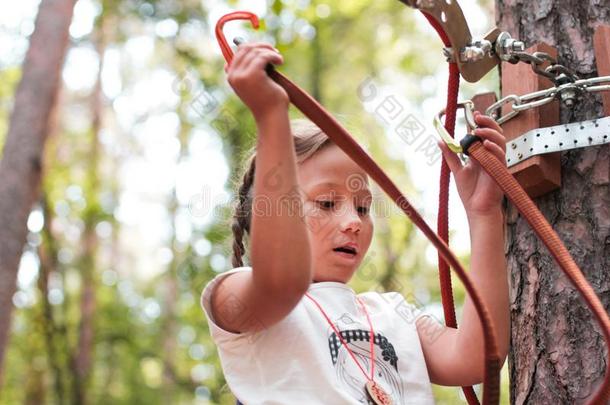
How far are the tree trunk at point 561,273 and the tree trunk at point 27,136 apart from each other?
4.18 metres

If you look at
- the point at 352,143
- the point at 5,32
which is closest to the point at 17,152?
the point at 352,143

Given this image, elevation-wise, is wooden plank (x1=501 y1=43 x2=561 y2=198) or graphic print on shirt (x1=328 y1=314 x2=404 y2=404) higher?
wooden plank (x1=501 y1=43 x2=561 y2=198)

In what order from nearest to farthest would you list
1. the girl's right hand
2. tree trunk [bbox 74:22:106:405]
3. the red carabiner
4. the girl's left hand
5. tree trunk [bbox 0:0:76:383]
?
the girl's right hand < the red carabiner < the girl's left hand < tree trunk [bbox 0:0:76:383] < tree trunk [bbox 74:22:106:405]

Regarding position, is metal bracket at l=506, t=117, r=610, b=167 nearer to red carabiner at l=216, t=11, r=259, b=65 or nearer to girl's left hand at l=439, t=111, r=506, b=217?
girl's left hand at l=439, t=111, r=506, b=217

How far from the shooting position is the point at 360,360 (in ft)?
5.67

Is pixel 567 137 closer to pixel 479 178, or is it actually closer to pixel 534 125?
pixel 534 125

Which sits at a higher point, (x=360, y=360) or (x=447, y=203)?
(x=447, y=203)

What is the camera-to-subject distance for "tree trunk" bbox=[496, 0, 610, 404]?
175 cm

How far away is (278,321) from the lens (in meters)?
1.57

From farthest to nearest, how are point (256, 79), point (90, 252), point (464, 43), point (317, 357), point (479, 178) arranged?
point (90, 252)
point (479, 178)
point (464, 43)
point (317, 357)
point (256, 79)

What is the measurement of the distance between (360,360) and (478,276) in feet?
1.18

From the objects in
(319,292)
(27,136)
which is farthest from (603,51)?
(27,136)

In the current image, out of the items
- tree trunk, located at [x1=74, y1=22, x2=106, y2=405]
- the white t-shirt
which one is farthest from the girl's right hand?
tree trunk, located at [x1=74, y1=22, x2=106, y2=405]

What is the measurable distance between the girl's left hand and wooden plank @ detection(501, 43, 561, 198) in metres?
0.07
